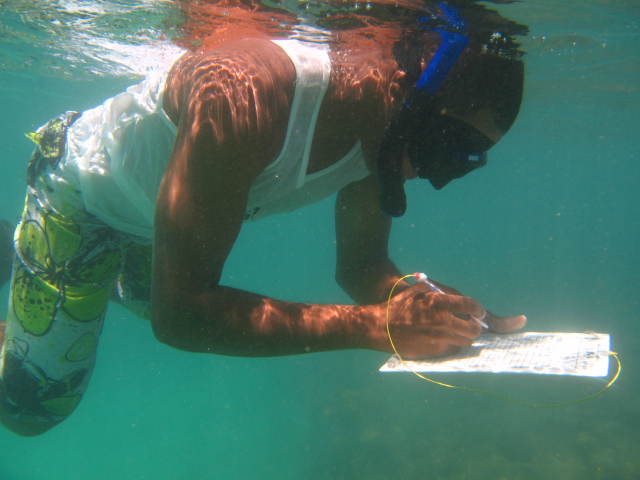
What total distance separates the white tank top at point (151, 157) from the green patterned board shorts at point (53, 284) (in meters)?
0.19

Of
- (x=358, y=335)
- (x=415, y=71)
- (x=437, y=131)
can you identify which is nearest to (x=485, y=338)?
(x=358, y=335)

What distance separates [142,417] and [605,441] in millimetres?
21713

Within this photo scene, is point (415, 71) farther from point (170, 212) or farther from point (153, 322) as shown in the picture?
point (153, 322)

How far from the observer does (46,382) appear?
3.06m

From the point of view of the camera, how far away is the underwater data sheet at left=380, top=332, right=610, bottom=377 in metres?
1.73

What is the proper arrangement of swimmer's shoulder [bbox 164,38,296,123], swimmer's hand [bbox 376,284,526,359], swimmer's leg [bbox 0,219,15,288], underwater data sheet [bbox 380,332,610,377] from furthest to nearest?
swimmer's leg [bbox 0,219,15,288], swimmer's hand [bbox 376,284,526,359], underwater data sheet [bbox 380,332,610,377], swimmer's shoulder [bbox 164,38,296,123]

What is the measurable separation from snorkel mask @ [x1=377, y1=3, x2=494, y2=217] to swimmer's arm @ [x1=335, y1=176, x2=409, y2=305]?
688 millimetres

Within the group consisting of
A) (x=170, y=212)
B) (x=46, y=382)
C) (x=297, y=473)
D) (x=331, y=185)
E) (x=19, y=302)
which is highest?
(x=170, y=212)

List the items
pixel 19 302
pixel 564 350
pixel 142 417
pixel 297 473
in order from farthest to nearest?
pixel 142 417
pixel 297 473
pixel 19 302
pixel 564 350

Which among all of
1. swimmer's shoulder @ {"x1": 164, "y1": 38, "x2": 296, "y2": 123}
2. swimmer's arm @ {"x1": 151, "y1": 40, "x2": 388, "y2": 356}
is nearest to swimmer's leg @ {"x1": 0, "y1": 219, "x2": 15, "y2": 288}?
swimmer's shoulder @ {"x1": 164, "y1": 38, "x2": 296, "y2": 123}

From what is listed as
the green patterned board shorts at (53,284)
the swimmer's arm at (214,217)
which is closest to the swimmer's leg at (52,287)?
the green patterned board shorts at (53,284)

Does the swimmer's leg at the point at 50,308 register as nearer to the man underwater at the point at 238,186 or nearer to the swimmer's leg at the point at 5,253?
the man underwater at the point at 238,186

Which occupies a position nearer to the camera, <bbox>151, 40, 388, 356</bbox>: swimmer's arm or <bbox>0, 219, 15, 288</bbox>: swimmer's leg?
<bbox>151, 40, 388, 356</bbox>: swimmer's arm

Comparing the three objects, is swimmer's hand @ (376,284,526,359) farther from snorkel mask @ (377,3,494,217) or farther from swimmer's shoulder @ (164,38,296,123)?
swimmer's shoulder @ (164,38,296,123)
